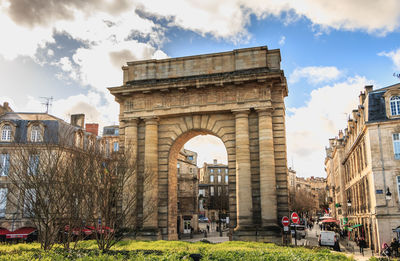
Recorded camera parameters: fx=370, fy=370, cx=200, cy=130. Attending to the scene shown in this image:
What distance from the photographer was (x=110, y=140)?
42188 mm

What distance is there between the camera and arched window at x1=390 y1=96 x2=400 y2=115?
2558cm

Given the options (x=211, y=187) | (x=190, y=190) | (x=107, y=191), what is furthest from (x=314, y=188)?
(x=107, y=191)

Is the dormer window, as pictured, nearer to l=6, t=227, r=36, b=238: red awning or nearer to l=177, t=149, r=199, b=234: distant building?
l=6, t=227, r=36, b=238: red awning

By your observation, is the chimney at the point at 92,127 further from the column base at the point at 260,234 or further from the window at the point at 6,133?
the column base at the point at 260,234

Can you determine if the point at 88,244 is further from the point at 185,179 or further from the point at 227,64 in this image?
the point at 185,179

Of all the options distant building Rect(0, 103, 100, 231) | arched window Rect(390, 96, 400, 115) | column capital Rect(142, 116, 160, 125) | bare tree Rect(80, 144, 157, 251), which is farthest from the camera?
distant building Rect(0, 103, 100, 231)

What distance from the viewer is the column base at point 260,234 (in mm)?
22250

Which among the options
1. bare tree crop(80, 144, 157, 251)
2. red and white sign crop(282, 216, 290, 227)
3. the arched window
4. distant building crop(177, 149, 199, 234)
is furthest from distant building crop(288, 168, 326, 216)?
bare tree crop(80, 144, 157, 251)

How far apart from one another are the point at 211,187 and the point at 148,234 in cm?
6351

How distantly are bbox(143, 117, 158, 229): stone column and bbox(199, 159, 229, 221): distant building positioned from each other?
53871 mm

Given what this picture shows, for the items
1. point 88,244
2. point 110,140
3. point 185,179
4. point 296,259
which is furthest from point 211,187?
point 296,259

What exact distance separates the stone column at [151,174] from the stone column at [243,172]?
5.61 m

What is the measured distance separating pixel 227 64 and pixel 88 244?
15.1 m

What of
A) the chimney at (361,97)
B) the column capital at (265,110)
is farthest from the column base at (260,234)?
the chimney at (361,97)
